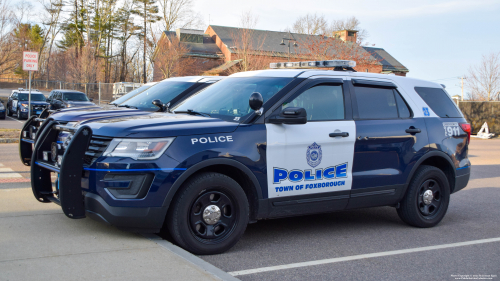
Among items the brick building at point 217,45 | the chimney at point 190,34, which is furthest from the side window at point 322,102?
the chimney at point 190,34

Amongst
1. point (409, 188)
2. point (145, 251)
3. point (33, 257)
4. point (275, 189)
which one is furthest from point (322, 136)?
point (33, 257)

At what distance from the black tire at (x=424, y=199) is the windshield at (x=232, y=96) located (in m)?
2.23

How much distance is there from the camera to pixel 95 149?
4.50 m

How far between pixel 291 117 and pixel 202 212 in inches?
51.0

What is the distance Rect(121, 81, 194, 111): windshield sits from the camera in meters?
9.67

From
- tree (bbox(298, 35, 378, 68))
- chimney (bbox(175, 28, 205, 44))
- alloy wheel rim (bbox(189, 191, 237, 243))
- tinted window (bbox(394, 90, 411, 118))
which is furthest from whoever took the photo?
chimney (bbox(175, 28, 205, 44))

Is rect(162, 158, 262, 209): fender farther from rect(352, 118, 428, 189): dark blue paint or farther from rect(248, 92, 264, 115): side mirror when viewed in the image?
rect(352, 118, 428, 189): dark blue paint

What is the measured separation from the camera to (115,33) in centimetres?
5975

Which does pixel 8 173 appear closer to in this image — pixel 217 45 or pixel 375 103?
pixel 375 103

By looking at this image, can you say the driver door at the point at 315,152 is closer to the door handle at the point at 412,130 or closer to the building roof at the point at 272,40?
the door handle at the point at 412,130

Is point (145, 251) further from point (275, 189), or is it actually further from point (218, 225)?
point (275, 189)

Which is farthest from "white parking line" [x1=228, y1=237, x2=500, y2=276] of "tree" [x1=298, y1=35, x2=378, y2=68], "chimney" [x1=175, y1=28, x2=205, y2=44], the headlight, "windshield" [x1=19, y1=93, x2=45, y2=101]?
"chimney" [x1=175, y1=28, x2=205, y2=44]

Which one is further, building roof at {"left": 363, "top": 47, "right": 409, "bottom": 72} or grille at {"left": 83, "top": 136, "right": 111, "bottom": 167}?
building roof at {"left": 363, "top": 47, "right": 409, "bottom": 72}

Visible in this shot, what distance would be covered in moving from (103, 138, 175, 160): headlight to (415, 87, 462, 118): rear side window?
3.78 metres
